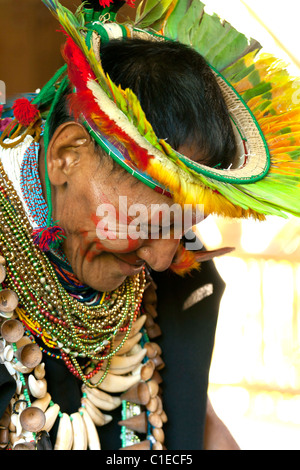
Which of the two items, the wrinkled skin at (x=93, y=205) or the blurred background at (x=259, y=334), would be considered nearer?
the wrinkled skin at (x=93, y=205)

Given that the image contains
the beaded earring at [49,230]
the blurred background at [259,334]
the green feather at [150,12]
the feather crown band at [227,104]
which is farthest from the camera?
the blurred background at [259,334]

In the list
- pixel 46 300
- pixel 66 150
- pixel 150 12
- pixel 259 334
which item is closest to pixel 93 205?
pixel 66 150

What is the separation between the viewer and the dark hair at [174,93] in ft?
3.57

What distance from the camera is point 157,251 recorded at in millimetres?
1220

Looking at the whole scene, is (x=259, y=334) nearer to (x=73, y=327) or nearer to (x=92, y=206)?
(x=73, y=327)

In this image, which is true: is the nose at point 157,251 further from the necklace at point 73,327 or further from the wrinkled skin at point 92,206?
the necklace at point 73,327

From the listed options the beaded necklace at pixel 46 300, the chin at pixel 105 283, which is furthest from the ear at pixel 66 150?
the chin at pixel 105 283

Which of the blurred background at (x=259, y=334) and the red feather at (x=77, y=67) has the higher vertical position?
the red feather at (x=77, y=67)

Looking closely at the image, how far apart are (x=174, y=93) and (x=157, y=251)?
0.31 metres

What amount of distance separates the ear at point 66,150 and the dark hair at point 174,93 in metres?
0.05

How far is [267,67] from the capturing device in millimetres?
1348

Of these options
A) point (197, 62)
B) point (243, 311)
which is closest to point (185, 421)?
point (197, 62)

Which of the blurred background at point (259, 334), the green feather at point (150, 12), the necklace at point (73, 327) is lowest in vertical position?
the blurred background at point (259, 334)
